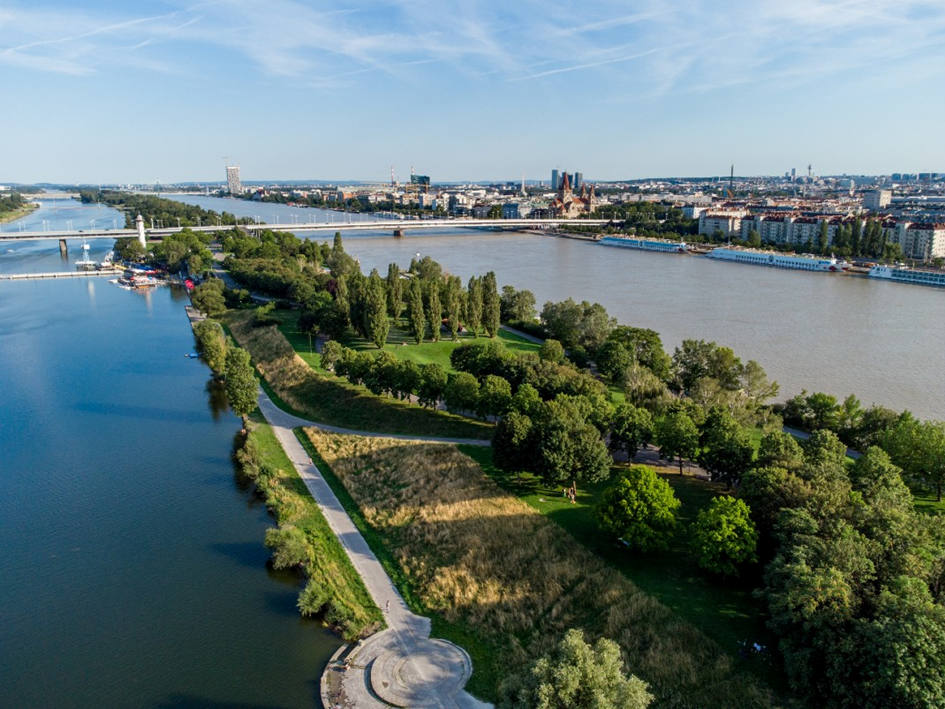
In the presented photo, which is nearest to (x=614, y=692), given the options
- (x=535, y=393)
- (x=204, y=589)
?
(x=204, y=589)

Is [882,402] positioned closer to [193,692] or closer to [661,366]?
[661,366]

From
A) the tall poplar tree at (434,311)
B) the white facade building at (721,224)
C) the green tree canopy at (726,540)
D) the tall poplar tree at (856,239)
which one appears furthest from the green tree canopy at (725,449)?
the white facade building at (721,224)

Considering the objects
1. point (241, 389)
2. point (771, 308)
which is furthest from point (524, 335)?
point (771, 308)

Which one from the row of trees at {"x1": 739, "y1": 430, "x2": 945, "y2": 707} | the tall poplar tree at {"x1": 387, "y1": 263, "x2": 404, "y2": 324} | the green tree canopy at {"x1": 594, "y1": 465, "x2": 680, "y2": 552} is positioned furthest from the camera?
the tall poplar tree at {"x1": 387, "y1": 263, "x2": 404, "y2": 324}

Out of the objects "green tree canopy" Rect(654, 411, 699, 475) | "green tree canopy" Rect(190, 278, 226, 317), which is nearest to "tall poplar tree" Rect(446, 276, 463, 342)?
"green tree canopy" Rect(654, 411, 699, 475)

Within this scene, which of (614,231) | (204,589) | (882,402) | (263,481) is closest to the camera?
(204,589)

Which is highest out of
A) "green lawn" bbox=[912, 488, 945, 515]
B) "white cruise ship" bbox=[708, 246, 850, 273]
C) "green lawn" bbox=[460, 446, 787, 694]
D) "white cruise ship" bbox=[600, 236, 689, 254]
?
"white cruise ship" bbox=[600, 236, 689, 254]

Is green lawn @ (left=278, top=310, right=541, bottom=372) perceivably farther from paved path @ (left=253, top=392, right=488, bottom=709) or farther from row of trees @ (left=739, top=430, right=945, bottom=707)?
row of trees @ (left=739, top=430, right=945, bottom=707)
